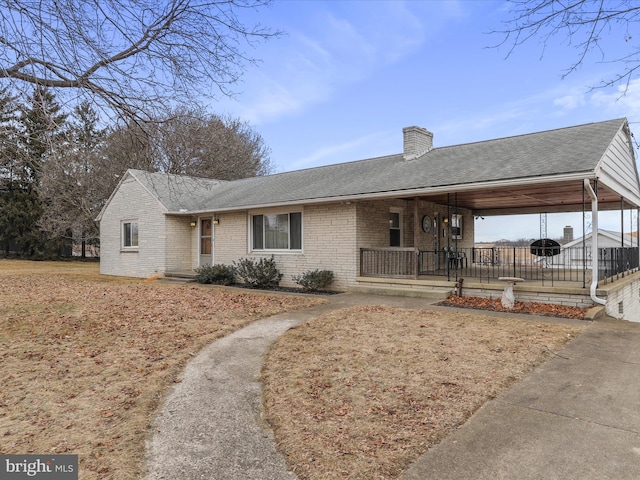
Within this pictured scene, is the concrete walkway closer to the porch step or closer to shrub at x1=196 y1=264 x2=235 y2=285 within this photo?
the porch step

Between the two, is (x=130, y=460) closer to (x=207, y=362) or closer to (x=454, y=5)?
(x=207, y=362)

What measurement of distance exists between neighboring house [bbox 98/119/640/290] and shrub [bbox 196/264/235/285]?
0.90 metres

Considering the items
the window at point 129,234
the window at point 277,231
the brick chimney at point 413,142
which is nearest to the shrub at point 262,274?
the window at point 277,231

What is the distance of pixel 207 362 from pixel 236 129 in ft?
92.2

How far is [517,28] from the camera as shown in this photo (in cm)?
423

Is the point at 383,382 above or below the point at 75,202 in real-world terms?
below

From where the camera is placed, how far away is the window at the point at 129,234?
1769 centimetres

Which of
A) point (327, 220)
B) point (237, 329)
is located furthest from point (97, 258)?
point (237, 329)

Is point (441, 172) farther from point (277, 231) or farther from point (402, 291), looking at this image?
point (277, 231)

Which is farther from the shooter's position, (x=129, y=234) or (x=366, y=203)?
(x=129, y=234)

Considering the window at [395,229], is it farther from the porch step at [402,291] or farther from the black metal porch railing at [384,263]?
the porch step at [402,291]
